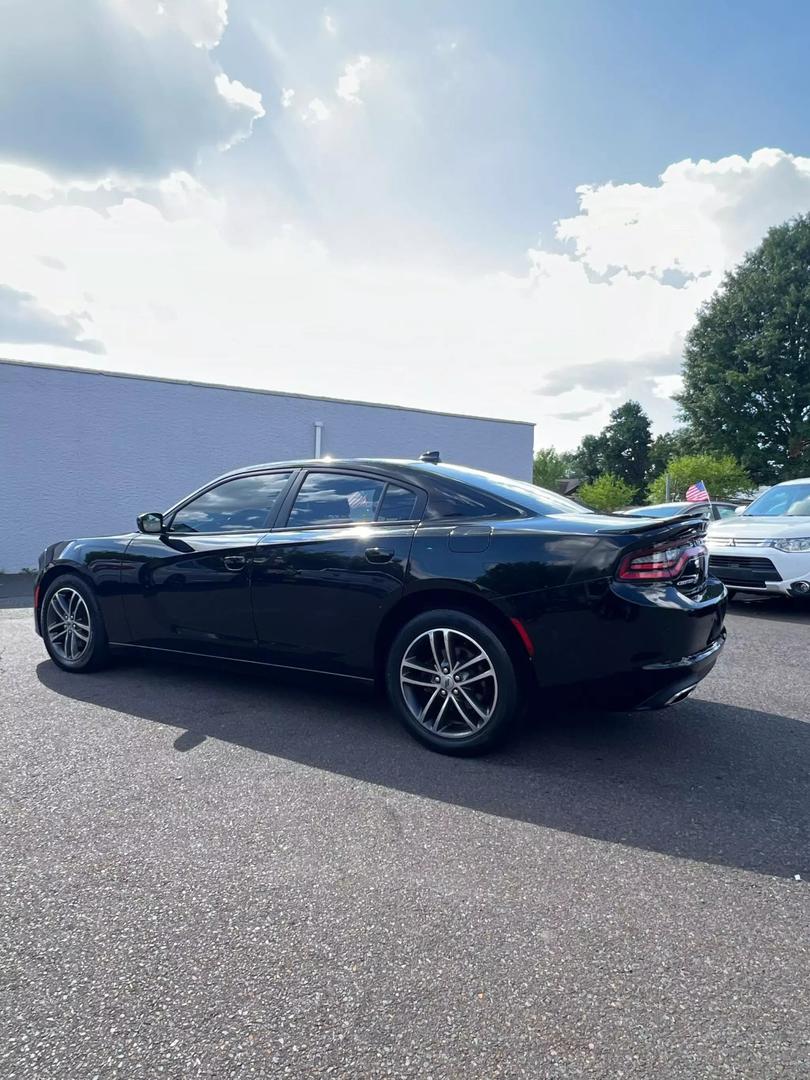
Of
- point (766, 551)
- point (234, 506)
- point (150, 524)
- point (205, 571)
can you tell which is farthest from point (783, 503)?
point (150, 524)

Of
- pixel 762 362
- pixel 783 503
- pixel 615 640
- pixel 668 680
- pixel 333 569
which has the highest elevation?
pixel 762 362

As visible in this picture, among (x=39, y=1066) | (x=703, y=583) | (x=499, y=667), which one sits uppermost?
(x=703, y=583)

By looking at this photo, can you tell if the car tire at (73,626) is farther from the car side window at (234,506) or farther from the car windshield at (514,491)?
the car windshield at (514,491)

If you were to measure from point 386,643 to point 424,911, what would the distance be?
63.2 inches

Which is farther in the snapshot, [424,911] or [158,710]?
[158,710]

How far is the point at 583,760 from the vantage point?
10.6 ft

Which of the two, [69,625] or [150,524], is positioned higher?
[150,524]

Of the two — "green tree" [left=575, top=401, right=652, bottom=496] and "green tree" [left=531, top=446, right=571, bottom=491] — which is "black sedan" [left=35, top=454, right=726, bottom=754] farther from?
"green tree" [left=575, top=401, right=652, bottom=496]

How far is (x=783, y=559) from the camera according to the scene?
23.3 feet

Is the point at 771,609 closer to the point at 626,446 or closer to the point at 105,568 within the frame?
the point at 105,568

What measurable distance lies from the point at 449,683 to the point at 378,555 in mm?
745

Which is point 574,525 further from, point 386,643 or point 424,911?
point 424,911

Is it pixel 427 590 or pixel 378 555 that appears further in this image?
pixel 378 555

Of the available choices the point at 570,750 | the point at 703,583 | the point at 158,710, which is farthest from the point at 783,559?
the point at 158,710
